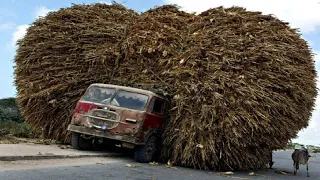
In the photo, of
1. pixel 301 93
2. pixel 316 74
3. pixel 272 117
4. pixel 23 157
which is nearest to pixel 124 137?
pixel 23 157

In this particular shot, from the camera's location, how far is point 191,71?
1316 cm

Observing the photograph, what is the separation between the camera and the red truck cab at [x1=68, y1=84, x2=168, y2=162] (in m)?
12.7

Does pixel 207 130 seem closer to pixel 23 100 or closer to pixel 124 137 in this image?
pixel 124 137

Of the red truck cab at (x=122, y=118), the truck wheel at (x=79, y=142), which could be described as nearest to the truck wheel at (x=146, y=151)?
the red truck cab at (x=122, y=118)

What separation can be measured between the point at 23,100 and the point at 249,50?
7.46 m

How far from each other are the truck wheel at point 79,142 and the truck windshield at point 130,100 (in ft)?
4.88

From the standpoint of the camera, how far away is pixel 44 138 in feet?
52.9

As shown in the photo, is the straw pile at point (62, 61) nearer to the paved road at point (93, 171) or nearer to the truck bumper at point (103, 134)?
the truck bumper at point (103, 134)

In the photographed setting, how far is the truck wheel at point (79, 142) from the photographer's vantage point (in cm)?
1371

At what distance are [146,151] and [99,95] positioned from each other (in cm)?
214

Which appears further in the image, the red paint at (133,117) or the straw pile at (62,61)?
the straw pile at (62,61)

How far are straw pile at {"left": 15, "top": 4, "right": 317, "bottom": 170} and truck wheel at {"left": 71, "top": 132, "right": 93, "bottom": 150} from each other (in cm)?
132

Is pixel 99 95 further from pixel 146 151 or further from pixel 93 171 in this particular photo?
pixel 93 171

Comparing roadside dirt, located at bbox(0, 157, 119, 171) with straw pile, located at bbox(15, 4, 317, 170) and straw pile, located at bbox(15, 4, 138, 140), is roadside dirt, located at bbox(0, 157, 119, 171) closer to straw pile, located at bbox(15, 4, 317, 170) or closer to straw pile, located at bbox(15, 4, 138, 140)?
straw pile, located at bbox(15, 4, 317, 170)
